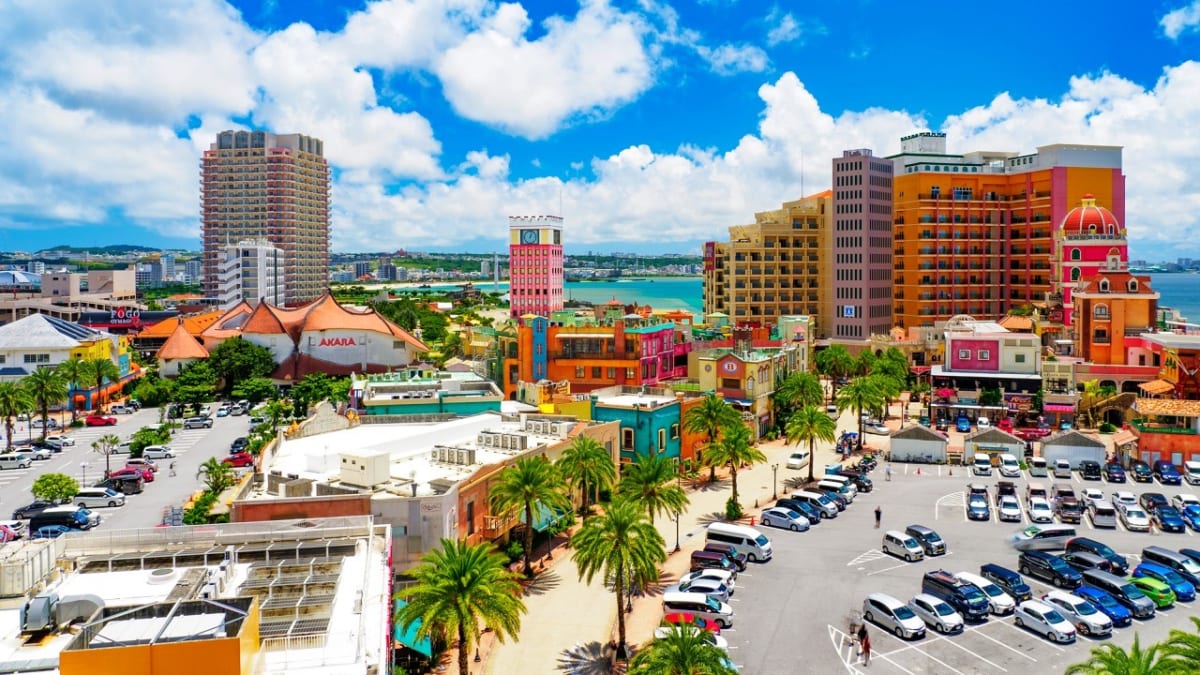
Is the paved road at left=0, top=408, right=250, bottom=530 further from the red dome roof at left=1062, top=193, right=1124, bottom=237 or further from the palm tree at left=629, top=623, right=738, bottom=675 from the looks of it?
the red dome roof at left=1062, top=193, right=1124, bottom=237

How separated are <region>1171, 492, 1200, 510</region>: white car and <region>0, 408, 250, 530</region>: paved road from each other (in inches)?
2336

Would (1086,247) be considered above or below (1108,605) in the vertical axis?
above

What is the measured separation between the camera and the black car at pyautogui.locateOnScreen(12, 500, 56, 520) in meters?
55.8

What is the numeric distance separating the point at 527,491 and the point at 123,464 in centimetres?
4392

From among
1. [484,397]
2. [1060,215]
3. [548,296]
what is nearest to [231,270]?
[548,296]

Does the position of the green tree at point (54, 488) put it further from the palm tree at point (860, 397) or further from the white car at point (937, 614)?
the palm tree at point (860, 397)

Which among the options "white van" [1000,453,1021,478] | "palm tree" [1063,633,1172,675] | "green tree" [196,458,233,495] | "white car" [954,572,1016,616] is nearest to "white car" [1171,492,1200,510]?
"white van" [1000,453,1021,478]

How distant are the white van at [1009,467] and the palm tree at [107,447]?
62.2 m

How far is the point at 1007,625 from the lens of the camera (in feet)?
124

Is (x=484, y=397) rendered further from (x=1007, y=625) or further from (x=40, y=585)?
(x=40, y=585)

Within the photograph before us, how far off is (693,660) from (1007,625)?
1713cm

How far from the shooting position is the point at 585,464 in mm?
49688

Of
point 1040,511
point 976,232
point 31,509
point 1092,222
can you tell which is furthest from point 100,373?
point 976,232

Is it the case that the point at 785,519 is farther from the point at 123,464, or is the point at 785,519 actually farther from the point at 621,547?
the point at 123,464
